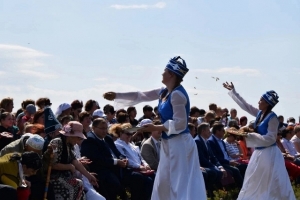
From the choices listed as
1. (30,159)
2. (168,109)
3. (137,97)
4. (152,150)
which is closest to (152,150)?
(152,150)

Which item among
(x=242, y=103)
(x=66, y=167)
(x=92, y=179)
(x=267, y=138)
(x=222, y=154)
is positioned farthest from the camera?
(x=222, y=154)

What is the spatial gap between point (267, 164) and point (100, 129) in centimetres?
297

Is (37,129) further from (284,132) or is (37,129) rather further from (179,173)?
(284,132)

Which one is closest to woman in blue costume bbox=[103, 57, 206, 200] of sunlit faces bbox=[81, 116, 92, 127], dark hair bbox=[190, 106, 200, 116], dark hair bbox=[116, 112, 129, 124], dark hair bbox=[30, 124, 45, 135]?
dark hair bbox=[30, 124, 45, 135]

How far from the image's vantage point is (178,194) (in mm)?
10242

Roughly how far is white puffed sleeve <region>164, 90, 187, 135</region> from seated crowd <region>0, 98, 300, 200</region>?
20.7 inches

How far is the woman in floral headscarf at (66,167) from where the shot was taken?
1070cm

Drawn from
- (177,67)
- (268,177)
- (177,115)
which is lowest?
(268,177)

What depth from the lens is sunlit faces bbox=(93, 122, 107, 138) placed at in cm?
1247

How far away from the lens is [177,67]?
10219mm

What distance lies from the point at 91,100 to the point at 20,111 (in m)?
1.39

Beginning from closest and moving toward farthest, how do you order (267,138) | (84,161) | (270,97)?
(84,161) → (267,138) → (270,97)

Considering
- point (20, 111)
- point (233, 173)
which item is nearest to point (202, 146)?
point (233, 173)

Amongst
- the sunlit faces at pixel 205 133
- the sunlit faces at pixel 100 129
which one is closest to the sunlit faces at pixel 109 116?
the sunlit faces at pixel 205 133
